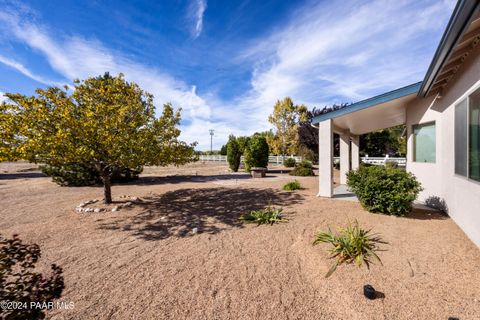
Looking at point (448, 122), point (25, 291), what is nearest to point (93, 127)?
point (25, 291)

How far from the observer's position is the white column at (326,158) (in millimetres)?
8764

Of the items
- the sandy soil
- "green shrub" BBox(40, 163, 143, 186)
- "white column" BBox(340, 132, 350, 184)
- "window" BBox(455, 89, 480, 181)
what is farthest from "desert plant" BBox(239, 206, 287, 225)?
"green shrub" BBox(40, 163, 143, 186)

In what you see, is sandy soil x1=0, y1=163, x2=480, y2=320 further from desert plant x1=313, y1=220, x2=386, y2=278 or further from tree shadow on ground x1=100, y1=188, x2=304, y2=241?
desert plant x1=313, y1=220, x2=386, y2=278

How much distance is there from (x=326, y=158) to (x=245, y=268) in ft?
21.6

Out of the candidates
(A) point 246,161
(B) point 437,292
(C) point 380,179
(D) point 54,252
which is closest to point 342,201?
(C) point 380,179

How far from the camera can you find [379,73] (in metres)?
10.1

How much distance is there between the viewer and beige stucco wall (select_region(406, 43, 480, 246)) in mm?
4207

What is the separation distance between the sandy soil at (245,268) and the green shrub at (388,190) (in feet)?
1.27

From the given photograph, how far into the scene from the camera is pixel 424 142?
25.0 ft

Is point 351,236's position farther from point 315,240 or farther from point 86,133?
point 86,133

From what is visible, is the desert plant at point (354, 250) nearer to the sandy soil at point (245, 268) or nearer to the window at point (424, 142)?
the sandy soil at point (245, 268)

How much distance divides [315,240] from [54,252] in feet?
18.5

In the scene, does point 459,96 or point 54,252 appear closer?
point 54,252

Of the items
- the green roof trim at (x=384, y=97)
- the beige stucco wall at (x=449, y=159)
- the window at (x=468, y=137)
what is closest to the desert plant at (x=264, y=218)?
the beige stucco wall at (x=449, y=159)
